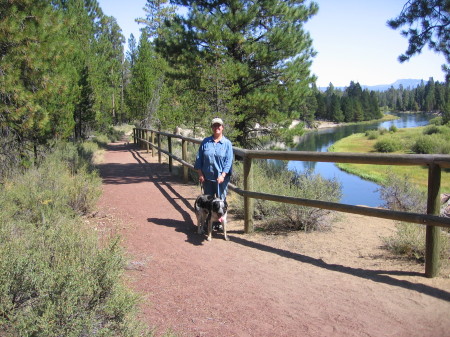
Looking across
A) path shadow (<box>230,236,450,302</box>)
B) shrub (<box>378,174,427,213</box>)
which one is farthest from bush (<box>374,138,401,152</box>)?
path shadow (<box>230,236,450,302</box>)

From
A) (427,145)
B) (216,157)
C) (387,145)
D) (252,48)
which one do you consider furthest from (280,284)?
(387,145)

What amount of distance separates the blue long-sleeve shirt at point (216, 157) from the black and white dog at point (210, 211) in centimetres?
36

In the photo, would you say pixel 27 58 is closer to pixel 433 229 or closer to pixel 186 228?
pixel 186 228

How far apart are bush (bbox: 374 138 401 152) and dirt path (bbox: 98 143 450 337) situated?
44.3 meters

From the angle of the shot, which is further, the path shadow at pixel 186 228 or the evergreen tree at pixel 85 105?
the evergreen tree at pixel 85 105

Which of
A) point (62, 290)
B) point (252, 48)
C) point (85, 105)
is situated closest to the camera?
point (62, 290)

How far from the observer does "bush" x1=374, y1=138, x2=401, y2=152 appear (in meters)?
47.4

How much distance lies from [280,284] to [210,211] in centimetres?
173

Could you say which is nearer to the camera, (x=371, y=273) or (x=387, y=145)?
(x=371, y=273)

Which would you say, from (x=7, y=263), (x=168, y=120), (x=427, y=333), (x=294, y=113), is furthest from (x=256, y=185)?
(x=168, y=120)

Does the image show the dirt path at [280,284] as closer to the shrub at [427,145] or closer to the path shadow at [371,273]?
the path shadow at [371,273]

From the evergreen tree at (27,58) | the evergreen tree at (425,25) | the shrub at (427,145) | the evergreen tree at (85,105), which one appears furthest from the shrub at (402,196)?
the shrub at (427,145)

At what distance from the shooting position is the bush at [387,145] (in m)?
47.4

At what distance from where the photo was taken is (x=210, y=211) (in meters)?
5.48
